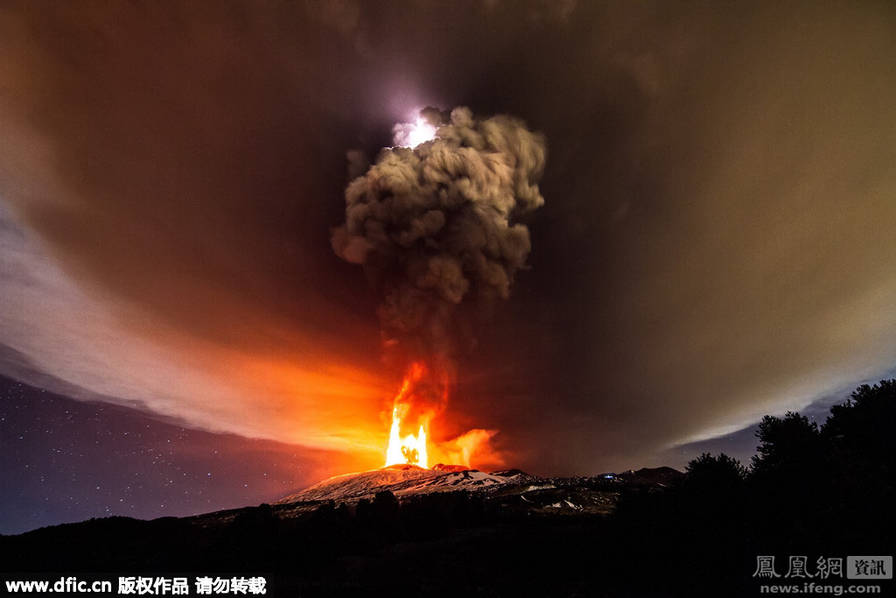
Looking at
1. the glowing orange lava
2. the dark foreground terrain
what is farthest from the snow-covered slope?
the dark foreground terrain

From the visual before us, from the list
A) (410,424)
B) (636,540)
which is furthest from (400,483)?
(636,540)

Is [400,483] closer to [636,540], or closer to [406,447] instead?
[406,447]

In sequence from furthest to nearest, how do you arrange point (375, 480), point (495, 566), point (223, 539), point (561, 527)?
point (375, 480) < point (561, 527) < point (223, 539) < point (495, 566)

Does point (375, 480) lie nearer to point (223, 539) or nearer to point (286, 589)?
point (223, 539)

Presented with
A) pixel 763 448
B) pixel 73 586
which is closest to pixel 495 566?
pixel 763 448

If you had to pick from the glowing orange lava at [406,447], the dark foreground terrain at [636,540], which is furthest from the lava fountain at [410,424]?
the dark foreground terrain at [636,540]

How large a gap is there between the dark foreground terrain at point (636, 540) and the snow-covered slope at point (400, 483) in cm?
7695

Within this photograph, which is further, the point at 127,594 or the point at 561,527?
the point at 561,527

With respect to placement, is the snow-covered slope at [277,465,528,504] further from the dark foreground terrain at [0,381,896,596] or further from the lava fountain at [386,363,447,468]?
the dark foreground terrain at [0,381,896,596]

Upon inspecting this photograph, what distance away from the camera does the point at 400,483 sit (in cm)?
12288

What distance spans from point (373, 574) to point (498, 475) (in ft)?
417

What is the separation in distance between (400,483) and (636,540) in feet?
372

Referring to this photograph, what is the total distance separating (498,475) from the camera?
141000 millimetres

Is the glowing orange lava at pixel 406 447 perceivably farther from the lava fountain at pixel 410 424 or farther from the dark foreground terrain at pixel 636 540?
the dark foreground terrain at pixel 636 540
